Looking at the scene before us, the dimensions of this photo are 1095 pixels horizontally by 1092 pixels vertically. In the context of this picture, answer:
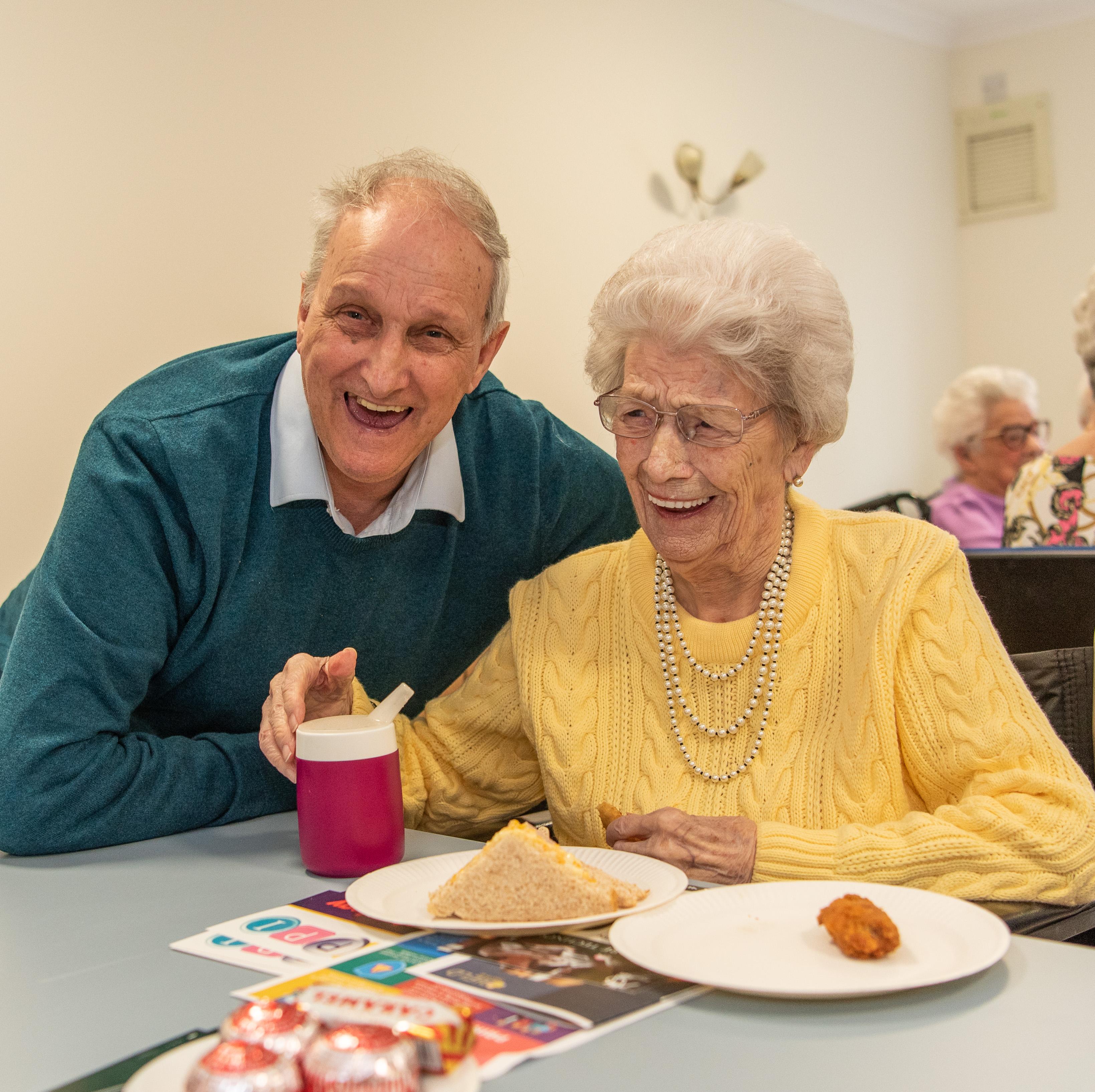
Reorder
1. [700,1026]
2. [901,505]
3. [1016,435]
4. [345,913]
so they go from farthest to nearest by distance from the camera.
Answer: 1. [901,505]
2. [1016,435]
3. [345,913]
4. [700,1026]

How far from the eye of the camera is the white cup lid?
4.15 ft

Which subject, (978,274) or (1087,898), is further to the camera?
(978,274)

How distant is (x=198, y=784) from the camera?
4.99 feet

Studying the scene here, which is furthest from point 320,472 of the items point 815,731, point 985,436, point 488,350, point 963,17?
point 963,17

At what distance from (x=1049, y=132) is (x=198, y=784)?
17.6ft

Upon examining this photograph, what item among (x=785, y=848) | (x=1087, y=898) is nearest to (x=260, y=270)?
(x=785, y=848)

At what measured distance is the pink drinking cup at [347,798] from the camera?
49.7 inches

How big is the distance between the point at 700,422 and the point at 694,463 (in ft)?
0.16

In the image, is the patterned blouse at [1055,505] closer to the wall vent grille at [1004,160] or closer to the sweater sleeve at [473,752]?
the sweater sleeve at [473,752]

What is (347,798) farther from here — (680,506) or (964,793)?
(964,793)

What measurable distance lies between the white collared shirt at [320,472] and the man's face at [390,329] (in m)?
0.03

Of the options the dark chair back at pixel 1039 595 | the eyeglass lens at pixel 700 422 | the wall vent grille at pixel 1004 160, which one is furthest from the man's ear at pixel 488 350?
the wall vent grille at pixel 1004 160

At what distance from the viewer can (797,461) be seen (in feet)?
5.08

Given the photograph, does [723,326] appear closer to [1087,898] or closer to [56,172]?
[1087,898]
